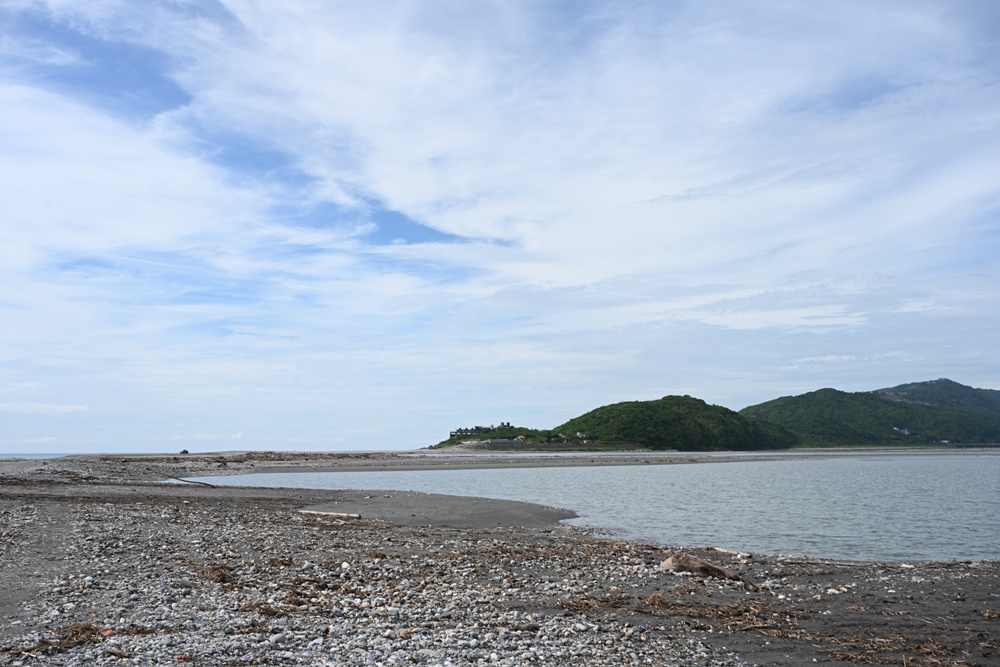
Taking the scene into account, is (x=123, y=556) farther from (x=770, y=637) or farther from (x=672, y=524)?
(x=672, y=524)

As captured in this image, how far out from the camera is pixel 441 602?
47.5 feet

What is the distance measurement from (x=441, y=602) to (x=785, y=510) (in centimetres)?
2935

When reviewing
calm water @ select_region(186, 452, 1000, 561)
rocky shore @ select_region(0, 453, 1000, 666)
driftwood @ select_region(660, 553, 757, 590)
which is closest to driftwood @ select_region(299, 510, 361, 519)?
rocky shore @ select_region(0, 453, 1000, 666)

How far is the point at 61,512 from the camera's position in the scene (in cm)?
2720

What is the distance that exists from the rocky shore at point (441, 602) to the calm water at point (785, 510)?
4.95m

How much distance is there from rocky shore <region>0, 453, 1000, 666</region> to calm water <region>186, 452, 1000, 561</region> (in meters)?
Result: 4.95

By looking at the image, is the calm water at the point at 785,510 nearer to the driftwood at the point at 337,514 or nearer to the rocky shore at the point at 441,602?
the rocky shore at the point at 441,602

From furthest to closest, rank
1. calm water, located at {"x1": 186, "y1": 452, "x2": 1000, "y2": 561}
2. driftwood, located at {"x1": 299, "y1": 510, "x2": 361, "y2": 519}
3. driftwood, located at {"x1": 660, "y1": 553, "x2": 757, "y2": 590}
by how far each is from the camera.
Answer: driftwood, located at {"x1": 299, "y1": 510, "x2": 361, "y2": 519}, calm water, located at {"x1": 186, "y1": 452, "x2": 1000, "y2": 561}, driftwood, located at {"x1": 660, "y1": 553, "x2": 757, "y2": 590}

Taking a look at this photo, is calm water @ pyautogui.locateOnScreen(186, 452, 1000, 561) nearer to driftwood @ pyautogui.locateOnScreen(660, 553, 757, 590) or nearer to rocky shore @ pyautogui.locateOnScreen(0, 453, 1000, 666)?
rocky shore @ pyautogui.locateOnScreen(0, 453, 1000, 666)

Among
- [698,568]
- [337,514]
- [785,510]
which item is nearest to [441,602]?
[698,568]

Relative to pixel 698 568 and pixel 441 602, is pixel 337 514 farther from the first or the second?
pixel 698 568

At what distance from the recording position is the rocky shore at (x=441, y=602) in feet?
37.1

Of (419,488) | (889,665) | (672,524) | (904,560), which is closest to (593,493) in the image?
(419,488)

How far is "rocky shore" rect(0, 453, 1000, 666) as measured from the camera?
11.3 m
